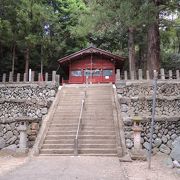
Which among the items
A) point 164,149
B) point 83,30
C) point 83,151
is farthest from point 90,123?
point 83,30

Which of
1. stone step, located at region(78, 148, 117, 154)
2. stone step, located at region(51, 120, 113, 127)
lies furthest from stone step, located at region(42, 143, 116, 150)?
stone step, located at region(51, 120, 113, 127)

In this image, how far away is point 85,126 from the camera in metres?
12.7

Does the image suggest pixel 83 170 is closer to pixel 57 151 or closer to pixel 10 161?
pixel 57 151

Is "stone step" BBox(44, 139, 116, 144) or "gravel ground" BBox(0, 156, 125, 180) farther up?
"stone step" BBox(44, 139, 116, 144)

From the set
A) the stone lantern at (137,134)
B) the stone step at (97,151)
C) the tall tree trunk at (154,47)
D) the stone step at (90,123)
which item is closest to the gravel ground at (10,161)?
the stone step at (97,151)

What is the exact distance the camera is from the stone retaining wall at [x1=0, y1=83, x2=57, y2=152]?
1262 centimetres

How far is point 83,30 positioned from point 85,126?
8.22 m

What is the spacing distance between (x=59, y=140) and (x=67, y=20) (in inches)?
853

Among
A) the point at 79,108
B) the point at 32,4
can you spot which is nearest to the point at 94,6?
the point at 79,108

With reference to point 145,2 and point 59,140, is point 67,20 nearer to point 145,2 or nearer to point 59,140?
point 145,2

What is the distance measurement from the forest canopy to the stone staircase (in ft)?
13.0

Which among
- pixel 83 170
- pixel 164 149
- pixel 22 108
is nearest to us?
pixel 83 170

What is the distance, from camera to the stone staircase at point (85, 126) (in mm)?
11031

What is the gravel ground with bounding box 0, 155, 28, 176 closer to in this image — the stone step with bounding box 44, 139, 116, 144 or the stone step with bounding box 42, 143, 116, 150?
the stone step with bounding box 42, 143, 116, 150
